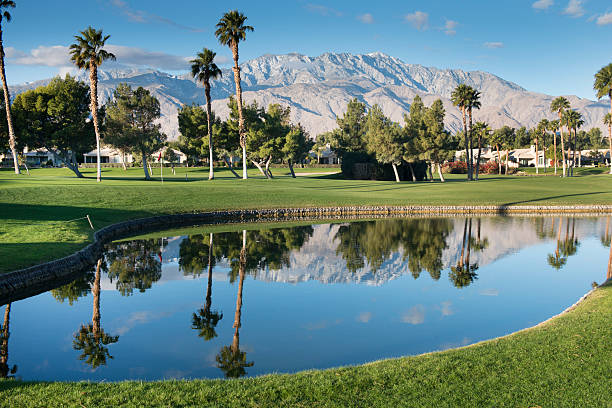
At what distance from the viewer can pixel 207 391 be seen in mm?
7336

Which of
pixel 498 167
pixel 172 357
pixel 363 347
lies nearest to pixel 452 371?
pixel 363 347

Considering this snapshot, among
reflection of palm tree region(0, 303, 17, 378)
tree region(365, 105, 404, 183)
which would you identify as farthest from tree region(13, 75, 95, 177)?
reflection of palm tree region(0, 303, 17, 378)

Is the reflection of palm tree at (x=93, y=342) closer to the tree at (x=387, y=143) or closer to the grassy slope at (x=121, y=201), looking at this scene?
the grassy slope at (x=121, y=201)

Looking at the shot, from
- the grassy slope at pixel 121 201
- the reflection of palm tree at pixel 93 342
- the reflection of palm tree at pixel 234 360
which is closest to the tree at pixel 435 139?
the grassy slope at pixel 121 201

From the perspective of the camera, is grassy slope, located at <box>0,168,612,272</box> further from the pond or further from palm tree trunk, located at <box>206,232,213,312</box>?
palm tree trunk, located at <box>206,232,213,312</box>

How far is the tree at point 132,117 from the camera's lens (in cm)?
6550

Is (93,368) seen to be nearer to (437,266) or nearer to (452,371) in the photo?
(452,371)

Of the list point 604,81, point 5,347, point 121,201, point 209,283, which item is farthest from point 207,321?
point 604,81

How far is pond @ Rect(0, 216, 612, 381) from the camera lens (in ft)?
35.0

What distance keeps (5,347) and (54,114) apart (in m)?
54.2

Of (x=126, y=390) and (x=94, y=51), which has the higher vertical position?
(x=94, y=51)

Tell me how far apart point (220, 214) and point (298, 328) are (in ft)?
74.0

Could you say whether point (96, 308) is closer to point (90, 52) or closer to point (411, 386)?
point (411, 386)

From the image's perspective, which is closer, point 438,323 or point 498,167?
point 438,323
